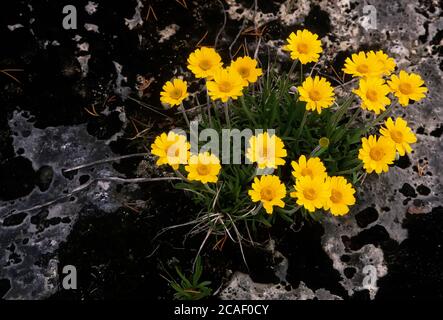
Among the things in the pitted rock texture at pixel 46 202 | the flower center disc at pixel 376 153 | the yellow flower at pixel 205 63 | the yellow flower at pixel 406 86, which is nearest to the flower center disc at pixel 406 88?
the yellow flower at pixel 406 86

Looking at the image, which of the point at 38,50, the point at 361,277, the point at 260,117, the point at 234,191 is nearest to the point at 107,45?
the point at 38,50

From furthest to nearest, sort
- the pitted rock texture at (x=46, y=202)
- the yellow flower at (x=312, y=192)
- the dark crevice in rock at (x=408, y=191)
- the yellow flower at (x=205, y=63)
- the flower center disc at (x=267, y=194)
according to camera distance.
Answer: the dark crevice in rock at (x=408, y=191)
the pitted rock texture at (x=46, y=202)
the yellow flower at (x=205, y=63)
the flower center disc at (x=267, y=194)
the yellow flower at (x=312, y=192)

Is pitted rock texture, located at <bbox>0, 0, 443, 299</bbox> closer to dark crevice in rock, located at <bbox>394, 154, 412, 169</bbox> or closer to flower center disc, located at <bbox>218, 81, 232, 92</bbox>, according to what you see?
dark crevice in rock, located at <bbox>394, 154, 412, 169</bbox>

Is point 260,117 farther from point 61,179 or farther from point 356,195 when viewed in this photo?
point 61,179

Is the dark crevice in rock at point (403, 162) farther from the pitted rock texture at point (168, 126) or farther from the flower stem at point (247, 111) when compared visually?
the flower stem at point (247, 111)

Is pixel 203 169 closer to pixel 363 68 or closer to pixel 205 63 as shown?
pixel 205 63

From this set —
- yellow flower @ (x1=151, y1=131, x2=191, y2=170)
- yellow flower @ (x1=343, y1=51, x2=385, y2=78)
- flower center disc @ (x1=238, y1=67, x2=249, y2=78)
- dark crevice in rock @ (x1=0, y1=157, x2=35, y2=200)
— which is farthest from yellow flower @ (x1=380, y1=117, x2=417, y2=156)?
dark crevice in rock @ (x1=0, y1=157, x2=35, y2=200)
